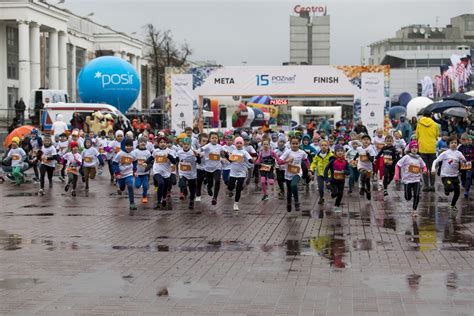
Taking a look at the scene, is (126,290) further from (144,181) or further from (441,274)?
(144,181)

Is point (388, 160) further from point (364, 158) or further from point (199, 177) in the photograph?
point (199, 177)

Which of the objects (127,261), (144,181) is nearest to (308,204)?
(144,181)

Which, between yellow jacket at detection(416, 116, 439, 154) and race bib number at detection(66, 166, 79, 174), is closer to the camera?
yellow jacket at detection(416, 116, 439, 154)

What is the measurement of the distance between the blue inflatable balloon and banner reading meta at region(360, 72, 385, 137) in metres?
15.2

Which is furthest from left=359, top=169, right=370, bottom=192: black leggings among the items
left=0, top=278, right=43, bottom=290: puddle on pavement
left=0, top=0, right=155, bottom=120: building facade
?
left=0, top=0, right=155, bottom=120: building facade

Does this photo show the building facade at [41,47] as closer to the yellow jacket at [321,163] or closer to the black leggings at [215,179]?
the black leggings at [215,179]

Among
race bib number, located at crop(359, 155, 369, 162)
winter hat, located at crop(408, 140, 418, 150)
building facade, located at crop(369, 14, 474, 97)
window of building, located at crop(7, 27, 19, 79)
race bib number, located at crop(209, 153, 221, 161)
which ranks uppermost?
building facade, located at crop(369, 14, 474, 97)

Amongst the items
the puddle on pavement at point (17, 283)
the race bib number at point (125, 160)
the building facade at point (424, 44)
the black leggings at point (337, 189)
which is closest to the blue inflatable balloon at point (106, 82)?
the race bib number at point (125, 160)

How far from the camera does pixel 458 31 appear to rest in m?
152

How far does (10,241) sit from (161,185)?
5.03m

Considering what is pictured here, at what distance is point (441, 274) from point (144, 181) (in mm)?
9488

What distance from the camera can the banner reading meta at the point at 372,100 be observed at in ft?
116

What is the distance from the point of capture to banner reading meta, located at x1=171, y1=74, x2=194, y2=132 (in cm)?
3644

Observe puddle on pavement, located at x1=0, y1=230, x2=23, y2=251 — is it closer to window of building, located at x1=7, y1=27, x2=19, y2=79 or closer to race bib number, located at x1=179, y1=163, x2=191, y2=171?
race bib number, located at x1=179, y1=163, x2=191, y2=171
